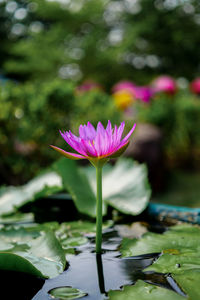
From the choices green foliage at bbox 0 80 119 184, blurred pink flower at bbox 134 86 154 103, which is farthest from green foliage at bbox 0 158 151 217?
blurred pink flower at bbox 134 86 154 103

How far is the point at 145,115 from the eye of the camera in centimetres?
339

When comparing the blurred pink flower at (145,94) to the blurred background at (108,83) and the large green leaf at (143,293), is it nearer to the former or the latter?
the blurred background at (108,83)

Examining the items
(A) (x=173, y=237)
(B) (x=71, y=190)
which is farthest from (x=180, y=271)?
(B) (x=71, y=190)

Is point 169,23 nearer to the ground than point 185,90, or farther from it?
farther from it

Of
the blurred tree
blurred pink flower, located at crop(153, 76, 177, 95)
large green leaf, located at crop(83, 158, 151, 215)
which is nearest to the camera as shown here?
large green leaf, located at crop(83, 158, 151, 215)

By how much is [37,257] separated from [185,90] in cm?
419

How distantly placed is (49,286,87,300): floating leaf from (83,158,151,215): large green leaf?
0.92ft

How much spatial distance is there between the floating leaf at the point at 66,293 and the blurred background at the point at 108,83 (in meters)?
1.48

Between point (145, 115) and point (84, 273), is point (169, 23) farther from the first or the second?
point (84, 273)

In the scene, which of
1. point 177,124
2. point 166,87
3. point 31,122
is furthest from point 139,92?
point 31,122

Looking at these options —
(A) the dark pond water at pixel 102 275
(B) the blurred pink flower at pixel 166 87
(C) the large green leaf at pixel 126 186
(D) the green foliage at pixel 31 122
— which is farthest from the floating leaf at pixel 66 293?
(B) the blurred pink flower at pixel 166 87

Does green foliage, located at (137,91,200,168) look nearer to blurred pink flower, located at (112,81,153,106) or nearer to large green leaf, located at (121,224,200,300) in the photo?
blurred pink flower, located at (112,81,153,106)

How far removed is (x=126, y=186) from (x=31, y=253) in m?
0.33

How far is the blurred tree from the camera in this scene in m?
5.21
